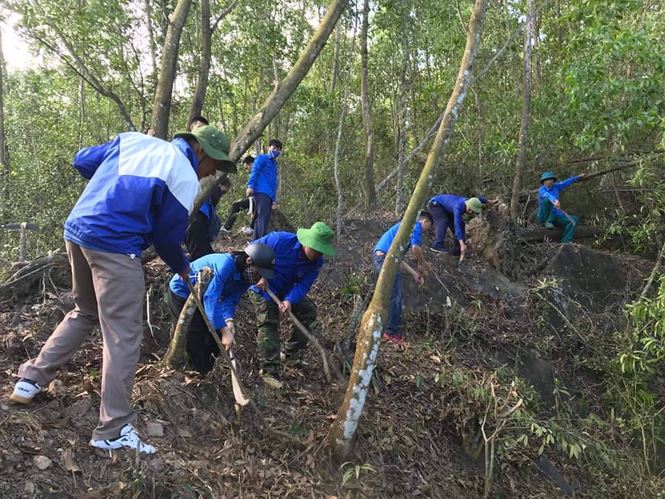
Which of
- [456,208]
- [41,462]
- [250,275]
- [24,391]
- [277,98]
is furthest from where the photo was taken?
[456,208]

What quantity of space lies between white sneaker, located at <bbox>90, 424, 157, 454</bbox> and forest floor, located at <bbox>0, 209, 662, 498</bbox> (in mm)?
57

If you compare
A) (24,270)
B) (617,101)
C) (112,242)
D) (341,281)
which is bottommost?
(341,281)

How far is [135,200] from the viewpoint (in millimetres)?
2912

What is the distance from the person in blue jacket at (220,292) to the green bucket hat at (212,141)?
2.93 ft

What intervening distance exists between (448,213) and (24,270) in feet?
20.9

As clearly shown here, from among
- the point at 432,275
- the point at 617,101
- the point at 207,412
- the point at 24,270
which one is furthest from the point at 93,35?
the point at 617,101

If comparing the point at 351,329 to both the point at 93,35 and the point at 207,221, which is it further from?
the point at 93,35

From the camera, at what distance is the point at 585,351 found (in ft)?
25.2

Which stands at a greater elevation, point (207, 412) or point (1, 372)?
point (1, 372)

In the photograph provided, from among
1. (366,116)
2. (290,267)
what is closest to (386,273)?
(290,267)

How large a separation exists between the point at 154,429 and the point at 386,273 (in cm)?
188

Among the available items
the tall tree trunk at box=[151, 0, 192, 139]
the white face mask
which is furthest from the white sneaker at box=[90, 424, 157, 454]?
the tall tree trunk at box=[151, 0, 192, 139]

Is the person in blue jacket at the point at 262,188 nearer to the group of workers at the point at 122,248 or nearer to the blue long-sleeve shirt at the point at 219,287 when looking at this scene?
the blue long-sleeve shirt at the point at 219,287

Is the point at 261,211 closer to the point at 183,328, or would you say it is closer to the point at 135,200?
the point at 183,328
